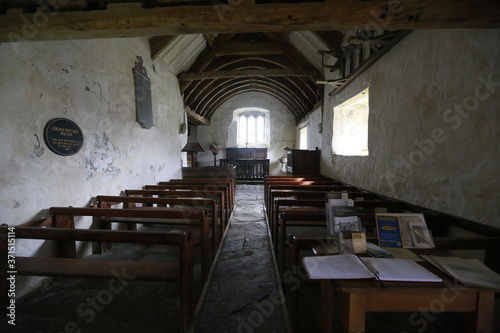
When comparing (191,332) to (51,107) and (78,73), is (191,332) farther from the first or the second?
(78,73)

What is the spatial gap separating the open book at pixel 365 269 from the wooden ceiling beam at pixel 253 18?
1496mm

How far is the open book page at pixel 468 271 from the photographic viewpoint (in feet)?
2.99

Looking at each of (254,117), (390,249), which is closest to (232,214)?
(390,249)

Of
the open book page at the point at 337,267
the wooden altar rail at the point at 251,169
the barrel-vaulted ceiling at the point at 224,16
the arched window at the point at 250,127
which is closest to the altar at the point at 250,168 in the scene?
the wooden altar rail at the point at 251,169

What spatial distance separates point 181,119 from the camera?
6492 millimetres

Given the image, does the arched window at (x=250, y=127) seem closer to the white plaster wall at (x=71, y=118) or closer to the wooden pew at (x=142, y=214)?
the white plaster wall at (x=71, y=118)

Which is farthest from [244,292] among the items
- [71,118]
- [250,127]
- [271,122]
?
[250,127]

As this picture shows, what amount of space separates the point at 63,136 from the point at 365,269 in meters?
3.02

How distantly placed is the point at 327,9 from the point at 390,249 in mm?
1589

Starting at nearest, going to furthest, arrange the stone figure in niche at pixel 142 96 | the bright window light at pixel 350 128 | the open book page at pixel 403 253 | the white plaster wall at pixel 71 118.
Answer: the open book page at pixel 403 253 → the white plaster wall at pixel 71 118 → the stone figure in niche at pixel 142 96 → the bright window light at pixel 350 128

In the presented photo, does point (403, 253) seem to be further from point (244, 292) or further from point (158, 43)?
point (158, 43)

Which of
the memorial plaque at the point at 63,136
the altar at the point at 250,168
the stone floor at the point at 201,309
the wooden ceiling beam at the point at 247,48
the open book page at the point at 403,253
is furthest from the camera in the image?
the altar at the point at 250,168

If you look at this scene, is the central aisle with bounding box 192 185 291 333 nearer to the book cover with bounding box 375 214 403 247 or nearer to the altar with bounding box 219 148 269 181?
the book cover with bounding box 375 214 403 247

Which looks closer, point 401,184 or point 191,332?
point 191,332
